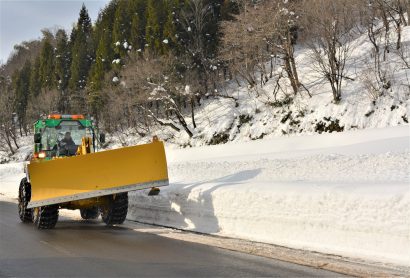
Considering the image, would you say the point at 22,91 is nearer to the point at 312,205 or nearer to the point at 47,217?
the point at 47,217

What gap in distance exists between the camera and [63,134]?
12859mm

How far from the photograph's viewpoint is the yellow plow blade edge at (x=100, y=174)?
33.8 ft

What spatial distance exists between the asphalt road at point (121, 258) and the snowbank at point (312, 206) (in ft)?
4.17

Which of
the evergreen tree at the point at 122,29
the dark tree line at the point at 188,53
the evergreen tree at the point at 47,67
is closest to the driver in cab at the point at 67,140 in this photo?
the dark tree line at the point at 188,53

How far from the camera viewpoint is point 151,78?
1427 inches

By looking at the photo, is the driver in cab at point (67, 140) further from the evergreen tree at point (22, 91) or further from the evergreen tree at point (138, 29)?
the evergreen tree at point (22, 91)

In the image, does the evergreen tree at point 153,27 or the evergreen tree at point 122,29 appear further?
the evergreen tree at point 122,29

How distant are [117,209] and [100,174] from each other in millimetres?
1593

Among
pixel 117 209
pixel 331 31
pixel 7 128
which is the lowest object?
pixel 117 209

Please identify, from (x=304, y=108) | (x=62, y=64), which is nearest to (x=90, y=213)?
(x=304, y=108)

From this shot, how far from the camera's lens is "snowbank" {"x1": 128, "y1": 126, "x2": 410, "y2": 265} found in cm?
715

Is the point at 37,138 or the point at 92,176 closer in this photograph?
the point at 92,176

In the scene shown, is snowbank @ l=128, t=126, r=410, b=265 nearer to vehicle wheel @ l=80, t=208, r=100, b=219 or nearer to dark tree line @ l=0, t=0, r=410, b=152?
vehicle wheel @ l=80, t=208, r=100, b=219

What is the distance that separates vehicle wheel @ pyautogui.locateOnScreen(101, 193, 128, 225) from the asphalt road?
106 cm
